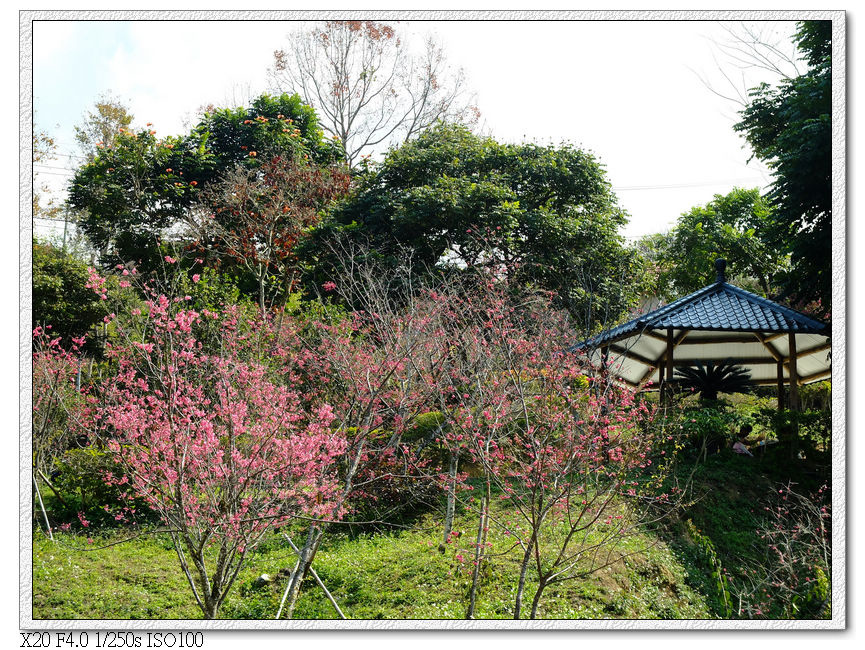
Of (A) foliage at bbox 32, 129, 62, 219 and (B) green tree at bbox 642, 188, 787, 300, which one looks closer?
(A) foliage at bbox 32, 129, 62, 219

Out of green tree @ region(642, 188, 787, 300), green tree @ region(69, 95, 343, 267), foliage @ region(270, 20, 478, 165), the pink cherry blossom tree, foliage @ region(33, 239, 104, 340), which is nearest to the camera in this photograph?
the pink cherry blossom tree

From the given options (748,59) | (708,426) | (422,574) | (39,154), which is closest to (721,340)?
(708,426)

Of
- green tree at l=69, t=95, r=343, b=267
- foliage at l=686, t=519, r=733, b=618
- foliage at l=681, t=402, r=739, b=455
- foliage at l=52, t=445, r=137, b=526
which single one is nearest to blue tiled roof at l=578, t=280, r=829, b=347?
foliage at l=681, t=402, r=739, b=455

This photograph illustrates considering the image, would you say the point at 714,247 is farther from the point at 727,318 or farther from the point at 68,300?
the point at 68,300

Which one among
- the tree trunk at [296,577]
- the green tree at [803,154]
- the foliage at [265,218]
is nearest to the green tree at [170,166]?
the foliage at [265,218]

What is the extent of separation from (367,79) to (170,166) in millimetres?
4247

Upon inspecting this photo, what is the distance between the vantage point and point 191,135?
9.67 metres

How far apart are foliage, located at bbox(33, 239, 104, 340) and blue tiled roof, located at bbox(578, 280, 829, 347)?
5.00 metres

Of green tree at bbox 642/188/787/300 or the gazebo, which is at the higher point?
green tree at bbox 642/188/787/300

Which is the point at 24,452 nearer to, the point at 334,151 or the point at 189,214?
the point at 189,214

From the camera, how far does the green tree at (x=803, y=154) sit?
364 centimetres

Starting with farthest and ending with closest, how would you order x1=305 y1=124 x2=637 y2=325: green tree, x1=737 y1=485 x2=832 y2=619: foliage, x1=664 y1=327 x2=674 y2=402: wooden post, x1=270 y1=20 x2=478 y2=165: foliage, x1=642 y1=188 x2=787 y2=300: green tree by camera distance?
x1=642 y1=188 x2=787 y2=300: green tree
x1=305 y1=124 x2=637 y2=325: green tree
x1=664 y1=327 x2=674 y2=402: wooden post
x1=270 y1=20 x2=478 y2=165: foliage
x1=737 y1=485 x2=832 y2=619: foliage

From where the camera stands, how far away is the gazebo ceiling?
5609 millimetres

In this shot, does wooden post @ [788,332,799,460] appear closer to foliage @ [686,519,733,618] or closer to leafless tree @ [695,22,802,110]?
foliage @ [686,519,733,618]
